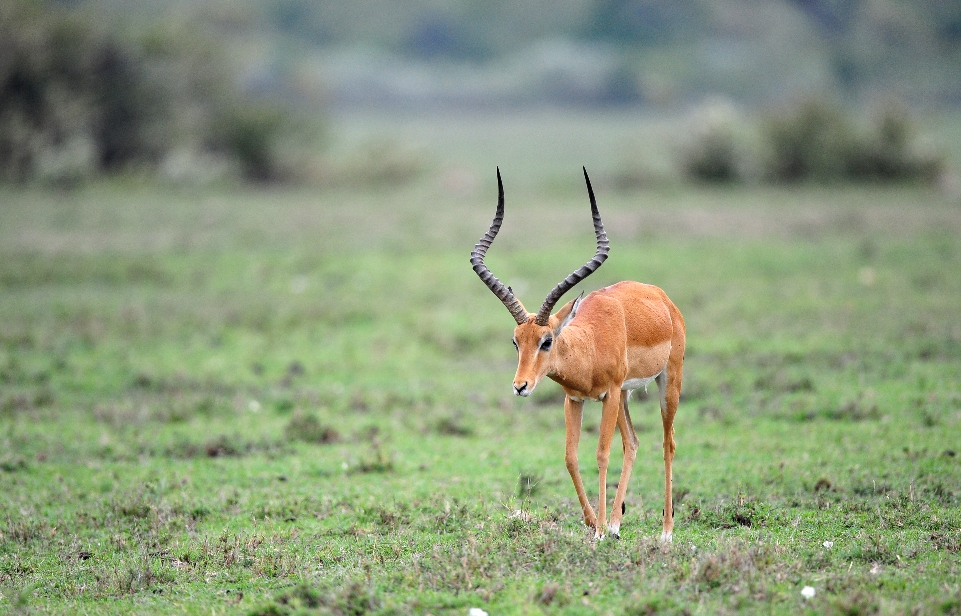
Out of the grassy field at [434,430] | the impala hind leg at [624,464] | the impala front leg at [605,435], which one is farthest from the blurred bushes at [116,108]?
the impala front leg at [605,435]

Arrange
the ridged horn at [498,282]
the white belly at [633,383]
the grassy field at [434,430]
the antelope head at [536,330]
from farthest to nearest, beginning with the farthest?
the white belly at [633,383] → the ridged horn at [498,282] → the antelope head at [536,330] → the grassy field at [434,430]

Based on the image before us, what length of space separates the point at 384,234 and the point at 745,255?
9.91 metres

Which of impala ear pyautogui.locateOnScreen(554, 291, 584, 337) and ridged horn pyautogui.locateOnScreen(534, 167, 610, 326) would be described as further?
impala ear pyautogui.locateOnScreen(554, 291, 584, 337)

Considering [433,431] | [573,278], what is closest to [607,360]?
[573,278]

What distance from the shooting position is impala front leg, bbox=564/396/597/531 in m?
7.72

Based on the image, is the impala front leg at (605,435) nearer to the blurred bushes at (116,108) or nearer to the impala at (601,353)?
the impala at (601,353)

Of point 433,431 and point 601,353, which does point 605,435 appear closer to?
point 601,353

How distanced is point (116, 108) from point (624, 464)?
3406 cm

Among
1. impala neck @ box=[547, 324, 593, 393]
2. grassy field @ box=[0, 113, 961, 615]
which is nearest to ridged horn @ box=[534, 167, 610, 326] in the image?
impala neck @ box=[547, 324, 593, 393]

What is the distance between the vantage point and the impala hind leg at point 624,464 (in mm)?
7918

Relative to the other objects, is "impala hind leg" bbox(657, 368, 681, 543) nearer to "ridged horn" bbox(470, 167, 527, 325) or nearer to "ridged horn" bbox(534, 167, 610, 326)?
"ridged horn" bbox(534, 167, 610, 326)

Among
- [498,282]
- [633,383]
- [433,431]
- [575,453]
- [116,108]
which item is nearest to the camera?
[575,453]

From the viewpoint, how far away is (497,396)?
44.5 feet

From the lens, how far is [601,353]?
312 inches
